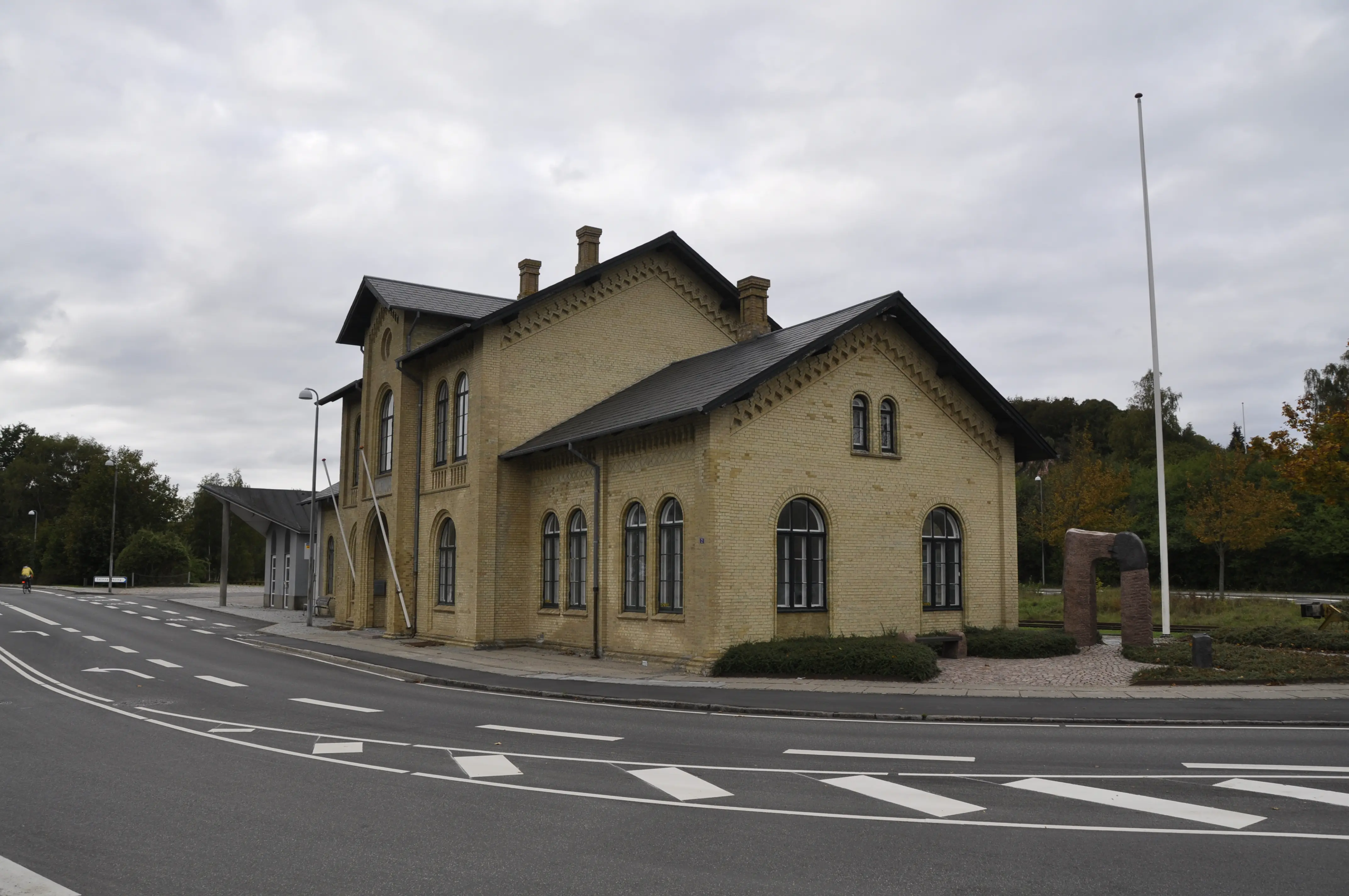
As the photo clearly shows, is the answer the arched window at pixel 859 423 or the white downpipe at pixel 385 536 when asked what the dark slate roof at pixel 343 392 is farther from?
the arched window at pixel 859 423

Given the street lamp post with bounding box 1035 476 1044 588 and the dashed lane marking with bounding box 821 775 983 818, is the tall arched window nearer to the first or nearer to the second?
the street lamp post with bounding box 1035 476 1044 588

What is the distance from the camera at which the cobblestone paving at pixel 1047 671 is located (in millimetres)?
17125

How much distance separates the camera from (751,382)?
63.3 ft

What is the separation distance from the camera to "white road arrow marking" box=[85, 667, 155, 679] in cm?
1853

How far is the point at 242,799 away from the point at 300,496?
43321mm

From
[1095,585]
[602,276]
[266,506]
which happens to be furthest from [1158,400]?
[266,506]

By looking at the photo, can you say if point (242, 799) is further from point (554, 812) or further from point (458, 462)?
point (458, 462)

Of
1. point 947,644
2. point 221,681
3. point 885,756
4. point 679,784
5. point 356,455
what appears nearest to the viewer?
point 679,784

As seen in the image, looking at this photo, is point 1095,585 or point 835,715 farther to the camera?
point 1095,585

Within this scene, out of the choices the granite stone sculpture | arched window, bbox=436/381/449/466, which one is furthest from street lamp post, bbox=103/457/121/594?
the granite stone sculpture

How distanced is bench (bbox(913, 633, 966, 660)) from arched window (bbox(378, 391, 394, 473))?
17.4m

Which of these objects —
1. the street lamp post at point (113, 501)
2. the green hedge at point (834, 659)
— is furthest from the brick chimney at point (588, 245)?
the street lamp post at point (113, 501)

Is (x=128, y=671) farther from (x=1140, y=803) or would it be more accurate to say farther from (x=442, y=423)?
(x=1140, y=803)

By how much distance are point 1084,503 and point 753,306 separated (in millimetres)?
21374
